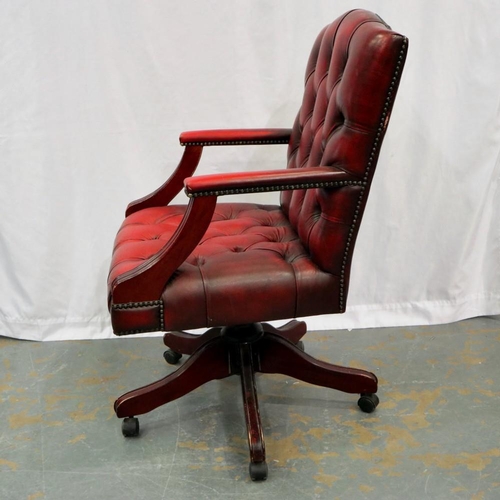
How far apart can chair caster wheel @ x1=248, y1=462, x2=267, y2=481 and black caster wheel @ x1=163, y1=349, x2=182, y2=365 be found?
2.05 feet

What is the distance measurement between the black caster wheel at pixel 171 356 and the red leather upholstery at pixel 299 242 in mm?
533

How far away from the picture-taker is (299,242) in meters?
1.62

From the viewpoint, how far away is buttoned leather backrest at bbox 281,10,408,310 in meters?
1.32

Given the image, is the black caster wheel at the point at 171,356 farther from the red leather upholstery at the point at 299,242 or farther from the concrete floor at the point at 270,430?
the red leather upholstery at the point at 299,242

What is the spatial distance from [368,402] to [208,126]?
41.0 inches

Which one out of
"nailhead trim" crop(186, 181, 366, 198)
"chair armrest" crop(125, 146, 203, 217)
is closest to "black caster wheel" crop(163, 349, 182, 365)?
"chair armrest" crop(125, 146, 203, 217)

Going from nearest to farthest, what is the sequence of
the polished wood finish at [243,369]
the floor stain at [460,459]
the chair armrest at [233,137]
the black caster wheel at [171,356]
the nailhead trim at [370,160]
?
the nailhead trim at [370,160], the floor stain at [460,459], the polished wood finish at [243,369], the chair armrest at [233,137], the black caster wheel at [171,356]

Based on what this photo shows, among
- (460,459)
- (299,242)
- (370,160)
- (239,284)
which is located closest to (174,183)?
(299,242)

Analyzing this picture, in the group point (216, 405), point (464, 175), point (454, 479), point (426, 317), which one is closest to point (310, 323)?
point (426, 317)

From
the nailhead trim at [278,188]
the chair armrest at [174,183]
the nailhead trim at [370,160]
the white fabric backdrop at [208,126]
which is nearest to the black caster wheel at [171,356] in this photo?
the white fabric backdrop at [208,126]

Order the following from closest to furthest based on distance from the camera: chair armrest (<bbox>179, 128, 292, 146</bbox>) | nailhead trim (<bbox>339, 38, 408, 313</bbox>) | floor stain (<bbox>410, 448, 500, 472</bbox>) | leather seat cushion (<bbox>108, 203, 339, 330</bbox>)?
nailhead trim (<bbox>339, 38, 408, 313</bbox>) < leather seat cushion (<bbox>108, 203, 339, 330</bbox>) < floor stain (<bbox>410, 448, 500, 472</bbox>) < chair armrest (<bbox>179, 128, 292, 146</bbox>)

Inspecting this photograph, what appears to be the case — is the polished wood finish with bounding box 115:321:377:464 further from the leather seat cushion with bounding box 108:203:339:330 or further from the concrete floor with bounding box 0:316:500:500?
the leather seat cushion with bounding box 108:203:339:330

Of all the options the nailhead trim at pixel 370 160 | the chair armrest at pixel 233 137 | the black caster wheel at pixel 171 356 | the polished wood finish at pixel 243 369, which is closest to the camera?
the nailhead trim at pixel 370 160

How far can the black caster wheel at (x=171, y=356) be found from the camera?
204 centimetres
